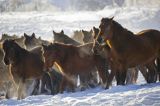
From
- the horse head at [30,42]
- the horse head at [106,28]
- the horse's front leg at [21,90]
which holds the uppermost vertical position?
the horse head at [30,42]

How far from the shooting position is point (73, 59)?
44.1ft

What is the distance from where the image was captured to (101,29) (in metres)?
11.7

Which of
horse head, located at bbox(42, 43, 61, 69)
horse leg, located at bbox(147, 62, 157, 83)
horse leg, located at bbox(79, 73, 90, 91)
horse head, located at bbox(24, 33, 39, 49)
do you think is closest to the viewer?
horse leg, located at bbox(147, 62, 157, 83)

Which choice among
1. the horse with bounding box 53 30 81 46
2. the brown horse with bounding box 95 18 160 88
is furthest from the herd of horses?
the horse with bounding box 53 30 81 46

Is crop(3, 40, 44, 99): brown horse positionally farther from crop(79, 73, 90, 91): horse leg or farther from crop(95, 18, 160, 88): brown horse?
crop(95, 18, 160, 88): brown horse

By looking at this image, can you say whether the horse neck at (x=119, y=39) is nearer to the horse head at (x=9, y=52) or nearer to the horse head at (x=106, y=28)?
the horse head at (x=106, y=28)

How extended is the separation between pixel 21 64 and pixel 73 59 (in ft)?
4.97

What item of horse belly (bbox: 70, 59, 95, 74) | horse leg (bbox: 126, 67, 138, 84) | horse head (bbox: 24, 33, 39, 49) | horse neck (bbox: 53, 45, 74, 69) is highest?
horse head (bbox: 24, 33, 39, 49)

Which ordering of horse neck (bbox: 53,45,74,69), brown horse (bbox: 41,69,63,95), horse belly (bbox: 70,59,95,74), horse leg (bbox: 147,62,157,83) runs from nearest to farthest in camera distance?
horse leg (bbox: 147,62,157,83) < horse neck (bbox: 53,45,74,69) < horse belly (bbox: 70,59,95,74) < brown horse (bbox: 41,69,63,95)

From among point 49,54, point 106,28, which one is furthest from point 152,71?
point 49,54

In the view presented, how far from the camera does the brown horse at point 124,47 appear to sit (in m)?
11.6

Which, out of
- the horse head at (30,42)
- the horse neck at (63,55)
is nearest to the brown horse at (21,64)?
the horse neck at (63,55)

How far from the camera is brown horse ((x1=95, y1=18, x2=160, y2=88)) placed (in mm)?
11609

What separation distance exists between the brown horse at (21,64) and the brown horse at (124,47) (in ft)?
9.35
